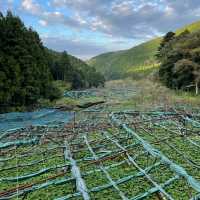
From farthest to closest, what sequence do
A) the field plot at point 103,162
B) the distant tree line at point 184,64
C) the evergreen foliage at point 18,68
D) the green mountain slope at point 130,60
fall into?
the green mountain slope at point 130,60 → the distant tree line at point 184,64 → the evergreen foliage at point 18,68 → the field plot at point 103,162

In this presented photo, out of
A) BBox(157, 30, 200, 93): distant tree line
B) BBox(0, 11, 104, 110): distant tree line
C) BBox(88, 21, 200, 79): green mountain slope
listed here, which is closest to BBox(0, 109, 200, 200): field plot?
BBox(0, 11, 104, 110): distant tree line

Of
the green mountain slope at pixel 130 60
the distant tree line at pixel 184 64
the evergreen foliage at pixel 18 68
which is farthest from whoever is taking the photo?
the green mountain slope at pixel 130 60

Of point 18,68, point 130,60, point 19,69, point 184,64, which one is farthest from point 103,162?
point 130,60

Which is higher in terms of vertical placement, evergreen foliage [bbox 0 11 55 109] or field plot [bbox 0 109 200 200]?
evergreen foliage [bbox 0 11 55 109]

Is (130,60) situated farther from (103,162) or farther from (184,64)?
(103,162)

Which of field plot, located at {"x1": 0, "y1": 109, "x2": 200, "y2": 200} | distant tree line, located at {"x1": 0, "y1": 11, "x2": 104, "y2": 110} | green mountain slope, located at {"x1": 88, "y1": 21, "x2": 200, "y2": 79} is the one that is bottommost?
field plot, located at {"x1": 0, "y1": 109, "x2": 200, "y2": 200}

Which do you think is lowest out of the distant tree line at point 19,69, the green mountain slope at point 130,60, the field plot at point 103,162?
the field plot at point 103,162

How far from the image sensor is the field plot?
650cm

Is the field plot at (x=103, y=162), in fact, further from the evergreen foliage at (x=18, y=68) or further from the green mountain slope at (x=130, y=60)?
the green mountain slope at (x=130, y=60)

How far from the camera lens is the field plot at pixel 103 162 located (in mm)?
6504

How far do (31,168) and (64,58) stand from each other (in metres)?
36.8

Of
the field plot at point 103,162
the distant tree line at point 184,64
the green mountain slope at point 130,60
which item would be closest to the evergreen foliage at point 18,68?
the field plot at point 103,162

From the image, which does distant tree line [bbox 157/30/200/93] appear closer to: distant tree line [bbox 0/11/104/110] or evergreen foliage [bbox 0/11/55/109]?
distant tree line [bbox 0/11/104/110]

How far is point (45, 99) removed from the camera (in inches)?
1027
